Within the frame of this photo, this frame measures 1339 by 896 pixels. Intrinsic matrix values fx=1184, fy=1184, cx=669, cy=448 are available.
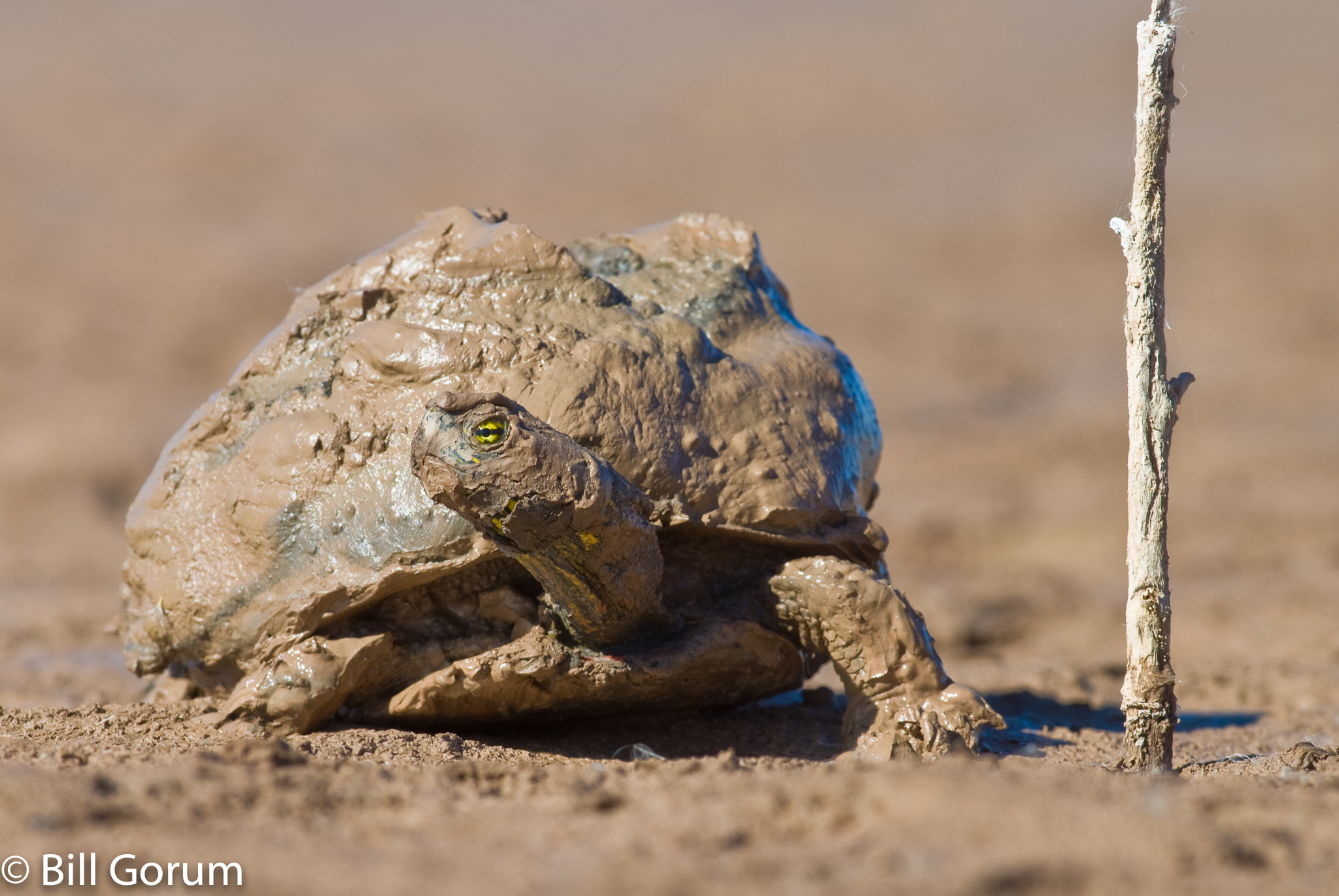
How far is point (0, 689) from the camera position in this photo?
516 cm

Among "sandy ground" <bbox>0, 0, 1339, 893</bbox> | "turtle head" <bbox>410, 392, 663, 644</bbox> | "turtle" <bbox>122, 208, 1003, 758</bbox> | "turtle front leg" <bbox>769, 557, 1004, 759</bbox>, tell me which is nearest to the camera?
"sandy ground" <bbox>0, 0, 1339, 893</bbox>

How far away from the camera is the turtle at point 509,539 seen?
358 centimetres

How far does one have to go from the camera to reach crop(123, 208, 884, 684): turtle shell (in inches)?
143

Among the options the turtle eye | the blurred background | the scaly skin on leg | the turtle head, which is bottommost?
the scaly skin on leg

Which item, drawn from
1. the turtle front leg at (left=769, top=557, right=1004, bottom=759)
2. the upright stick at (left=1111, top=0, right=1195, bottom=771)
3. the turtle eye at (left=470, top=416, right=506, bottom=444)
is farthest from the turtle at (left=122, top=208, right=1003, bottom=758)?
the upright stick at (left=1111, top=0, right=1195, bottom=771)

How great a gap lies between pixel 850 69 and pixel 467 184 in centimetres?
1030

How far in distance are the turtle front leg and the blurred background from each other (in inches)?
82.3

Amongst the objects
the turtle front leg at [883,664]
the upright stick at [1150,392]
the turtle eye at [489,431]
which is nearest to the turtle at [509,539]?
the turtle front leg at [883,664]

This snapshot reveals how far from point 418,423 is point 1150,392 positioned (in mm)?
2155

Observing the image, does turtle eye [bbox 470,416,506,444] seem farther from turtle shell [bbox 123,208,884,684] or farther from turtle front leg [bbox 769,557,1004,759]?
turtle front leg [bbox 769,557,1004,759]

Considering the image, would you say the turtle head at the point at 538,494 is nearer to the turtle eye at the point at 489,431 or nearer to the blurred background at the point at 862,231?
the turtle eye at the point at 489,431

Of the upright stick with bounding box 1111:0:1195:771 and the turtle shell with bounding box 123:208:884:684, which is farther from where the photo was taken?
the turtle shell with bounding box 123:208:884:684

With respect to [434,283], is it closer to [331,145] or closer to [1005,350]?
[1005,350]

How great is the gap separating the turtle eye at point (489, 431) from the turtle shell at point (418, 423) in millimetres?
550
